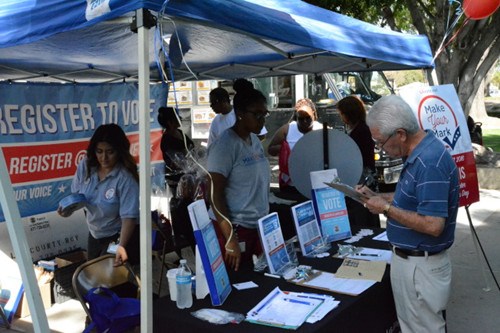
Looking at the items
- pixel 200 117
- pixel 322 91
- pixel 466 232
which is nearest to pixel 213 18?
pixel 466 232

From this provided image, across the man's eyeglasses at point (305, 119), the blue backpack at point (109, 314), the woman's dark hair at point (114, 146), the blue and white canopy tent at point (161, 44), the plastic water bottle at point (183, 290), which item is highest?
the blue and white canopy tent at point (161, 44)

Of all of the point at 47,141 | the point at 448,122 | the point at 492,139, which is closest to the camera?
the point at 448,122

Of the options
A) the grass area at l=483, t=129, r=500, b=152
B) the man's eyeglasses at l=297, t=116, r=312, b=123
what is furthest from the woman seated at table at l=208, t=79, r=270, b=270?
the grass area at l=483, t=129, r=500, b=152

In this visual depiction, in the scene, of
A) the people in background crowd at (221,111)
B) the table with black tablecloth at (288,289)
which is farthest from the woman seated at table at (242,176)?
the people in background crowd at (221,111)

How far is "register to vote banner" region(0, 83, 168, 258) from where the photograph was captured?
4566 millimetres

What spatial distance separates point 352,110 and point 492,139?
1479cm

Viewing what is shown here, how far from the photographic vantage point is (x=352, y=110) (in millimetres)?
4641

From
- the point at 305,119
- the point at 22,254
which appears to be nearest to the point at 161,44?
the point at 22,254

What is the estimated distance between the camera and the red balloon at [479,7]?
4.85 metres

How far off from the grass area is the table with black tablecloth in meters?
13.1

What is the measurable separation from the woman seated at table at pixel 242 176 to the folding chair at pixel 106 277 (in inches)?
26.6

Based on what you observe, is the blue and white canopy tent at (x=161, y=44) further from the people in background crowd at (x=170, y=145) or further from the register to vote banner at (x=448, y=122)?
the people in background crowd at (x=170, y=145)

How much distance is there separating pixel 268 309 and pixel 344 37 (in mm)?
1864

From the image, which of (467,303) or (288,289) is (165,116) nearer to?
(467,303)
